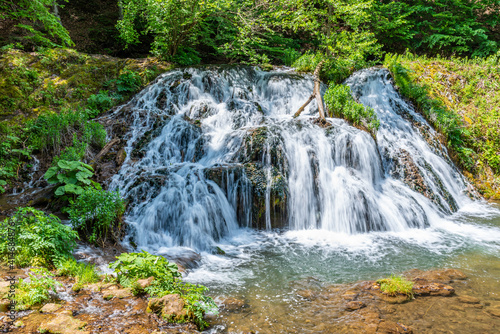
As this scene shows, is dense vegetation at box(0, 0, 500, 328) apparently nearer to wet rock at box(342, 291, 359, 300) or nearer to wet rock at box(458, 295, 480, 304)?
wet rock at box(342, 291, 359, 300)

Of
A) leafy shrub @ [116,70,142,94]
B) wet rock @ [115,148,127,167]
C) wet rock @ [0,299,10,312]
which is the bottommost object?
wet rock @ [0,299,10,312]

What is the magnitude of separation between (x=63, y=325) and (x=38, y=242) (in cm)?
149

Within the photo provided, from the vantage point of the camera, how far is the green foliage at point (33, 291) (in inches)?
96.2

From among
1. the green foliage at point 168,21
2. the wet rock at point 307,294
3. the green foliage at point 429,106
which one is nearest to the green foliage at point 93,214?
the wet rock at point 307,294

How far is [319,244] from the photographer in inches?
221

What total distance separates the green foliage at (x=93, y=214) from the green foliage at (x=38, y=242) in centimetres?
67

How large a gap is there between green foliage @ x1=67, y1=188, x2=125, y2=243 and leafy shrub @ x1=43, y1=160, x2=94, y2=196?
25 cm

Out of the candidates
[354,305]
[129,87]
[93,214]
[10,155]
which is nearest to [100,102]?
[129,87]

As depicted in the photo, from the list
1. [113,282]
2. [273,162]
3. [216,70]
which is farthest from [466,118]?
[113,282]

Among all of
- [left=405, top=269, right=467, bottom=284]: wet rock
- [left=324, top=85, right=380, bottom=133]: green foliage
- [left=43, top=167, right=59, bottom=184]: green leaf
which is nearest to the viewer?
[left=405, top=269, right=467, bottom=284]: wet rock

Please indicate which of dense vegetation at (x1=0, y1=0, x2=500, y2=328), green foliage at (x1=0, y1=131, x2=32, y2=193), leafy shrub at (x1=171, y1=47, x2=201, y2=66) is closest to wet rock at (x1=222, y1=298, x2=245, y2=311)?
dense vegetation at (x1=0, y1=0, x2=500, y2=328)

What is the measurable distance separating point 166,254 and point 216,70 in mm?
8127

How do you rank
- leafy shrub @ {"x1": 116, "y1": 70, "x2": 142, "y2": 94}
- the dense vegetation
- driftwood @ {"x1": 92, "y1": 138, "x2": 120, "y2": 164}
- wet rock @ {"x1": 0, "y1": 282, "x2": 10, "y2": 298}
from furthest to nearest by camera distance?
leafy shrub @ {"x1": 116, "y1": 70, "x2": 142, "y2": 94}, driftwood @ {"x1": 92, "y1": 138, "x2": 120, "y2": 164}, the dense vegetation, wet rock @ {"x1": 0, "y1": 282, "x2": 10, "y2": 298}

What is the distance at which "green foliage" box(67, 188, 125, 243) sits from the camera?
4.47 m
